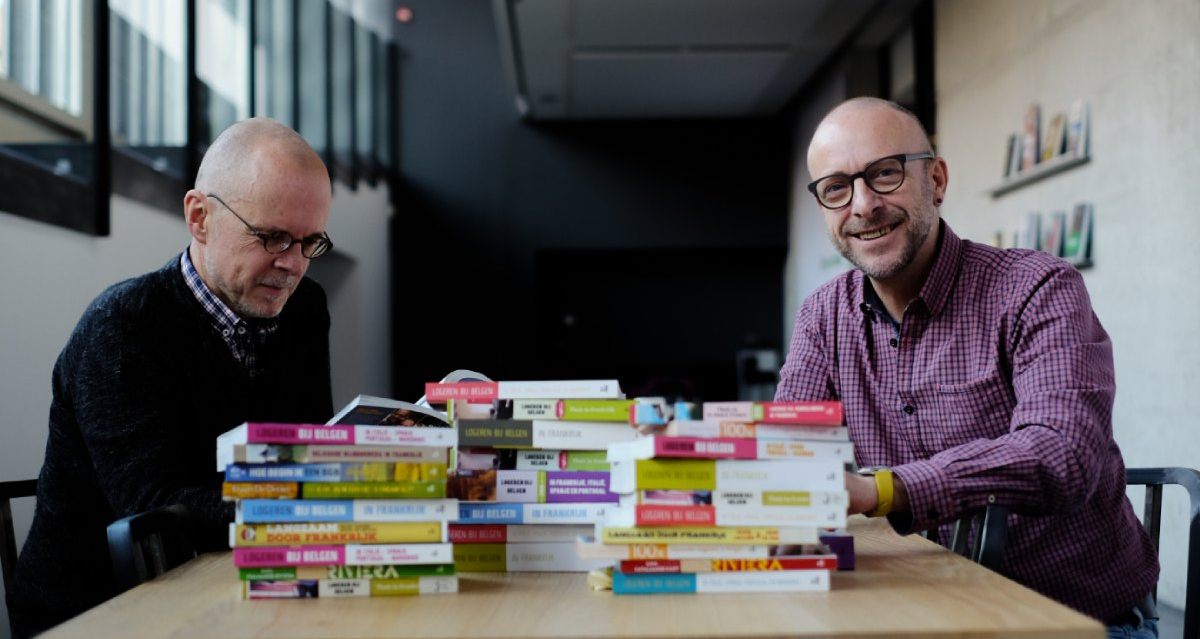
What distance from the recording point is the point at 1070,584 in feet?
5.45

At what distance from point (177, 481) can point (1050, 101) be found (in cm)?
406

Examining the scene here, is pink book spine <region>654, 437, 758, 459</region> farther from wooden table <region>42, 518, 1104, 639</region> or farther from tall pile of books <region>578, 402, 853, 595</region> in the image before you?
wooden table <region>42, 518, 1104, 639</region>

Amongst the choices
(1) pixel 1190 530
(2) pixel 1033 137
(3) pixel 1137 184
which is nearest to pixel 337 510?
(1) pixel 1190 530

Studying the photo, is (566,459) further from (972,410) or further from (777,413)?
(972,410)

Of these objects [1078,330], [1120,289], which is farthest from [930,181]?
[1120,289]

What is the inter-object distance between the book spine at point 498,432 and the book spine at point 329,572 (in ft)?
0.62

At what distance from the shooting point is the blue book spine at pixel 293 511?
1.20 metres

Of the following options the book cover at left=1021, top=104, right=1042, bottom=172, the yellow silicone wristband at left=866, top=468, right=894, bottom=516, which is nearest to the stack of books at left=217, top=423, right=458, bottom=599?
the yellow silicone wristband at left=866, top=468, right=894, bottom=516

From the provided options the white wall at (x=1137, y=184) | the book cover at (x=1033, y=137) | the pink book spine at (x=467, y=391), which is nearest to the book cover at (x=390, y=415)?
the pink book spine at (x=467, y=391)

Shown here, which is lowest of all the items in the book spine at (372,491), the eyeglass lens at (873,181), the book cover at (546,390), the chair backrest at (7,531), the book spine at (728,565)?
the chair backrest at (7,531)

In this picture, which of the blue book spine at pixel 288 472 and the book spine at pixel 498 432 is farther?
the book spine at pixel 498 432

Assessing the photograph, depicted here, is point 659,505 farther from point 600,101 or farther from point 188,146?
point 600,101

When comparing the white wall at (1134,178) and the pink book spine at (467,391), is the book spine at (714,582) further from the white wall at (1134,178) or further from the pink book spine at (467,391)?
the white wall at (1134,178)

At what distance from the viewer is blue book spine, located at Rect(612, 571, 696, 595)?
1.19m
